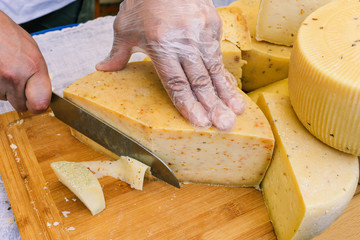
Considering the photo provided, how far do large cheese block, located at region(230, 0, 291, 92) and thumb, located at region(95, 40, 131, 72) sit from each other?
68cm

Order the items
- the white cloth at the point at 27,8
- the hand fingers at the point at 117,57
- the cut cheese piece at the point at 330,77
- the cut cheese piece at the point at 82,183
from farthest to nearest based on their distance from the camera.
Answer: the white cloth at the point at 27,8, the hand fingers at the point at 117,57, the cut cheese piece at the point at 82,183, the cut cheese piece at the point at 330,77

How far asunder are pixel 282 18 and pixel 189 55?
2.29ft

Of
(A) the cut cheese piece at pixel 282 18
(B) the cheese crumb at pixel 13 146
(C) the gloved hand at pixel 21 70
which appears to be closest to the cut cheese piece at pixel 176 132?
(C) the gloved hand at pixel 21 70

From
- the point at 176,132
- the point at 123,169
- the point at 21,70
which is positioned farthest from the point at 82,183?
the point at 21,70

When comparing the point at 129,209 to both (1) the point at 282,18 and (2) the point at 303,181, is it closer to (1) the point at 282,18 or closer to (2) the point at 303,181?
(2) the point at 303,181

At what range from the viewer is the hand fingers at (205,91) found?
1.41 meters

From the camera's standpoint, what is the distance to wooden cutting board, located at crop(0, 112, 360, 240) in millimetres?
1369

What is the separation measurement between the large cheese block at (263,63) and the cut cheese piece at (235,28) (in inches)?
1.8

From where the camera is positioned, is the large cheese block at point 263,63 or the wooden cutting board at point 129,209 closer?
the wooden cutting board at point 129,209

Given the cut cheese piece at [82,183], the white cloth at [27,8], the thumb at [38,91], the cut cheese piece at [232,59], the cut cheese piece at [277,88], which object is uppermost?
the white cloth at [27,8]

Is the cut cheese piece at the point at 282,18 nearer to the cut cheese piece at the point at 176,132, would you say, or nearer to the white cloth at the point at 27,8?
the cut cheese piece at the point at 176,132

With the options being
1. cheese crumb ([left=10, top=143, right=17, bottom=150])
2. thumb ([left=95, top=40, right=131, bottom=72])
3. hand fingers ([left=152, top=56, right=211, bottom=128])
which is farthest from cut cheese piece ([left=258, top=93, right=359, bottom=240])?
cheese crumb ([left=10, top=143, right=17, bottom=150])

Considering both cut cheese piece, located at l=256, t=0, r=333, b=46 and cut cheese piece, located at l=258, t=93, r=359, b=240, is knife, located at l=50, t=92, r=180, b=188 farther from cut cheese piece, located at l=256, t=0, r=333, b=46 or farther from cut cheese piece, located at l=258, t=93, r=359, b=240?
cut cheese piece, located at l=256, t=0, r=333, b=46

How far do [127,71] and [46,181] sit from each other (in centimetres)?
68
